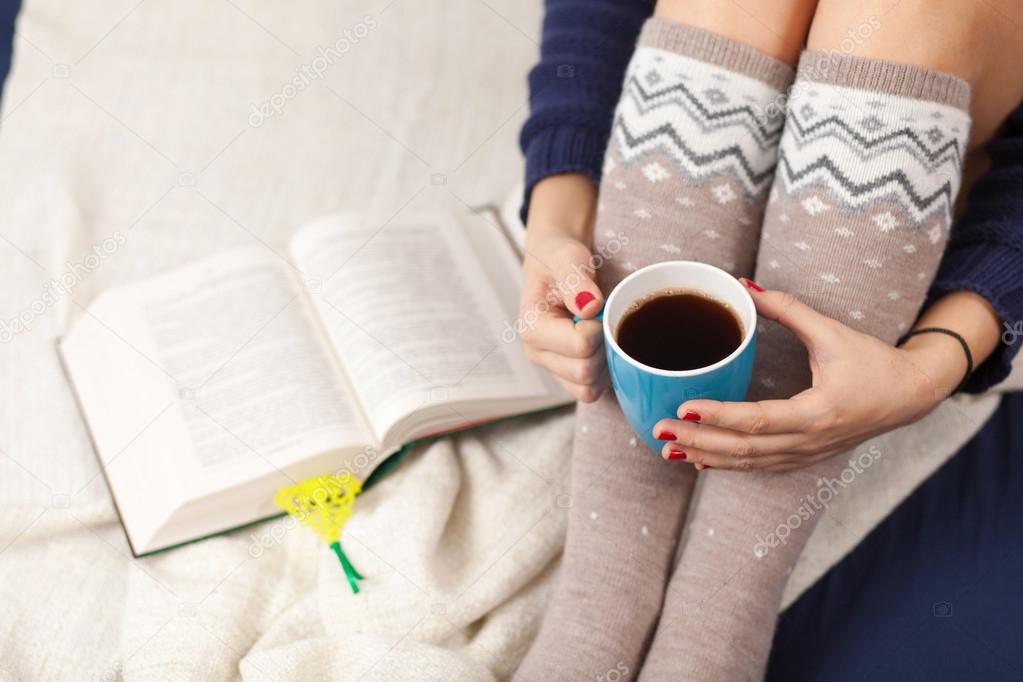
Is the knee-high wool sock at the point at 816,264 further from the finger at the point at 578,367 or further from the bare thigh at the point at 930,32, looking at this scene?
the finger at the point at 578,367

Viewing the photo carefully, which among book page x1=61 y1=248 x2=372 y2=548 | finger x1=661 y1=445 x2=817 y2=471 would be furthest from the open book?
finger x1=661 y1=445 x2=817 y2=471

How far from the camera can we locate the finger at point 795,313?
25.9 inches

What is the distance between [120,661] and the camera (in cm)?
81

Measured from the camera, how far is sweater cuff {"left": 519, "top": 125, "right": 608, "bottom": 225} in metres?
0.87

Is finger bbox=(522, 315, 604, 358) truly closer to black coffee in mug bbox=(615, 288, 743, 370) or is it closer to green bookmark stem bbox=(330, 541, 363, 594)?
black coffee in mug bbox=(615, 288, 743, 370)

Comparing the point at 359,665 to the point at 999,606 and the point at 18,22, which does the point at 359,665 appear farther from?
the point at 18,22

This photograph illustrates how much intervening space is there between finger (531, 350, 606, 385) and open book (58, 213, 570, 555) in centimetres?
16

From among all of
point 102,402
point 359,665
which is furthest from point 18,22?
point 359,665

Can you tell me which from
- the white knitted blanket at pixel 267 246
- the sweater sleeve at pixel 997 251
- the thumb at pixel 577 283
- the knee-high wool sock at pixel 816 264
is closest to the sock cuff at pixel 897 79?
the knee-high wool sock at pixel 816 264

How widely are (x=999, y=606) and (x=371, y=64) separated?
1015 mm

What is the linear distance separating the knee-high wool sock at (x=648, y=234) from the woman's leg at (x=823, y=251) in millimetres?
28

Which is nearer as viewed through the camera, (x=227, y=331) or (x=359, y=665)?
(x=359, y=665)

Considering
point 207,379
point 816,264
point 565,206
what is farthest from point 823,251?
point 207,379

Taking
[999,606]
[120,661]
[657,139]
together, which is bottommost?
[120,661]
